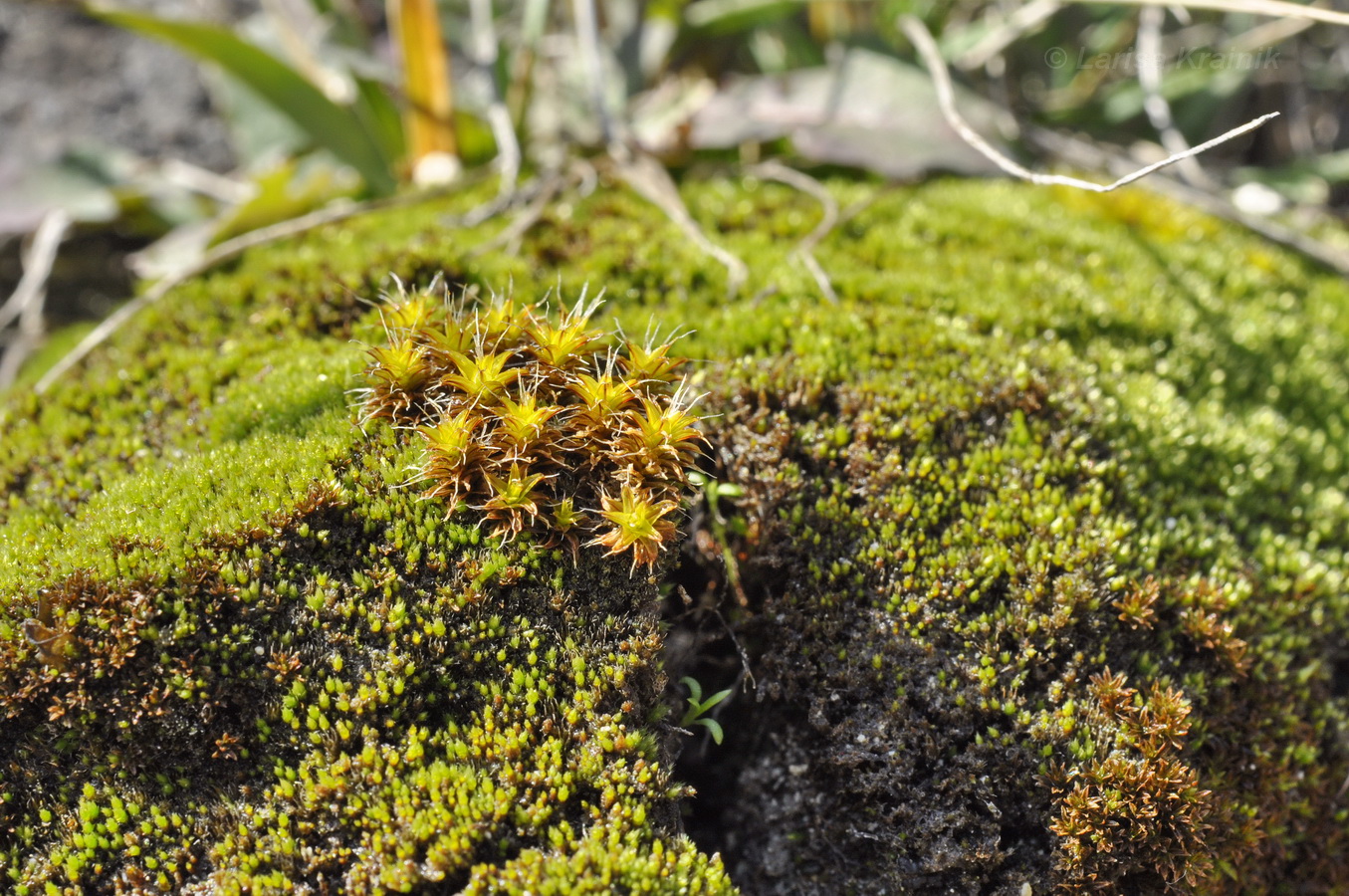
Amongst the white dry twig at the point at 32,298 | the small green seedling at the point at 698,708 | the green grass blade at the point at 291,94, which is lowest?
the small green seedling at the point at 698,708

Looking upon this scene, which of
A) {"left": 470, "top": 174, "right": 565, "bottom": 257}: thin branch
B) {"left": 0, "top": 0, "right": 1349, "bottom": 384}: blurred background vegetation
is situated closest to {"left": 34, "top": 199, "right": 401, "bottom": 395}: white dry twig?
{"left": 0, "top": 0, "right": 1349, "bottom": 384}: blurred background vegetation

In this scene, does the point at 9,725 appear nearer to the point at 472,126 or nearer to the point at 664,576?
the point at 664,576

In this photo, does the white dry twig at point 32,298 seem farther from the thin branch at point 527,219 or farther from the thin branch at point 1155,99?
the thin branch at point 1155,99

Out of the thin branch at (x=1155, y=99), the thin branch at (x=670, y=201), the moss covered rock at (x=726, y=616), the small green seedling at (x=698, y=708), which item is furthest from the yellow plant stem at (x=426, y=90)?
the thin branch at (x=1155, y=99)

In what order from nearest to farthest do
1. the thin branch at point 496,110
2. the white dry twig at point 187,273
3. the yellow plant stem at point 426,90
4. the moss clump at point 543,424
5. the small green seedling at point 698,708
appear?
1. the moss clump at point 543,424
2. the small green seedling at point 698,708
3. the white dry twig at point 187,273
4. the thin branch at point 496,110
5. the yellow plant stem at point 426,90

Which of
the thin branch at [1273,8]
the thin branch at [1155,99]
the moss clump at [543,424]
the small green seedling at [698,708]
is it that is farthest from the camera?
the thin branch at [1155,99]
